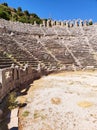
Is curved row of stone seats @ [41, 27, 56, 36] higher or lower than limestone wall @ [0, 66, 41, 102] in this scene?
higher

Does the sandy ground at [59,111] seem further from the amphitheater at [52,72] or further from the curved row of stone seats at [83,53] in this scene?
the curved row of stone seats at [83,53]

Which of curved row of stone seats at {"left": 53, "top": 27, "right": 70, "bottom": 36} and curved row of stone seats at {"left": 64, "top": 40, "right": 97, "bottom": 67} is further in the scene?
curved row of stone seats at {"left": 53, "top": 27, "right": 70, "bottom": 36}

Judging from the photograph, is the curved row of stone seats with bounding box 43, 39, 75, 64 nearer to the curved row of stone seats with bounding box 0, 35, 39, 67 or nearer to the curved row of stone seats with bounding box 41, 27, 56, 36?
the curved row of stone seats with bounding box 41, 27, 56, 36

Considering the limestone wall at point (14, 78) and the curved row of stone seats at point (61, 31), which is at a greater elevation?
the curved row of stone seats at point (61, 31)

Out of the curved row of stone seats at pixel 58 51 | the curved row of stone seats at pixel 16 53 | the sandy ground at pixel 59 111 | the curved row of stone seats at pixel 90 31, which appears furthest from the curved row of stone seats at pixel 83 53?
the sandy ground at pixel 59 111

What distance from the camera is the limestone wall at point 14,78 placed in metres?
14.2

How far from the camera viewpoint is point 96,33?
51625mm

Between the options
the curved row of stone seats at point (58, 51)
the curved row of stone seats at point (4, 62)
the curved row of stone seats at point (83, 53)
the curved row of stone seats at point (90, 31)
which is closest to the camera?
the curved row of stone seats at point (4, 62)

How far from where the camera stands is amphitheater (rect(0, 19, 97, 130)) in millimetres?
11847

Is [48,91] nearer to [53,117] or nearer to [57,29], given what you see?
[53,117]

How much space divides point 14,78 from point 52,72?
15667mm

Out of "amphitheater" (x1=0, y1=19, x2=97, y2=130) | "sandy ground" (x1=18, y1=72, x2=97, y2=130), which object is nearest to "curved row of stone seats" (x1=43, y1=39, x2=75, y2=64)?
"amphitheater" (x1=0, y1=19, x2=97, y2=130)

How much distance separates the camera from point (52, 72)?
33406 mm

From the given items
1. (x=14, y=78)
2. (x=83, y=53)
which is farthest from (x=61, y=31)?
(x=14, y=78)
